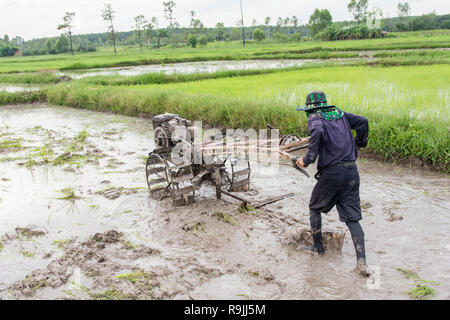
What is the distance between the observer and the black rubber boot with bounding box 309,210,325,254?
125 inches

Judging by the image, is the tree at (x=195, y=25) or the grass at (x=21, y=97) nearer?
the grass at (x=21, y=97)

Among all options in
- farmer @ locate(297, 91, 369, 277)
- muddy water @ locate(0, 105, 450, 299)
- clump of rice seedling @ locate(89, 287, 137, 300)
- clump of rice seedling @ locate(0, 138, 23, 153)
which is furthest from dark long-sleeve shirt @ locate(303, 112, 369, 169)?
clump of rice seedling @ locate(0, 138, 23, 153)

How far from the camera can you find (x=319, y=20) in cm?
5362

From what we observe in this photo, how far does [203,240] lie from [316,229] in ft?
3.62

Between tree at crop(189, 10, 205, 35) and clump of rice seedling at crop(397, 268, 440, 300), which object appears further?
tree at crop(189, 10, 205, 35)

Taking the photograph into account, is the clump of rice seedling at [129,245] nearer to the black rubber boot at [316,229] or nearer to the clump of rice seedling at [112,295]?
the clump of rice seedling at [112,295]

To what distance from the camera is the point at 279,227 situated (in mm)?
3828

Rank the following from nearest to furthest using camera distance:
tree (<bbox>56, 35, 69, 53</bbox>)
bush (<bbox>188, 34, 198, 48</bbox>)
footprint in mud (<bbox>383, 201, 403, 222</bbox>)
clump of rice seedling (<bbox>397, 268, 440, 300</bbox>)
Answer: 1. clump of rice seedling (<bbox>397, 268, 440, 300</bbox>)
2. footprint in mud (<bbox>383, 201, 403, 222</bbox>)
3. bush (<bbox>188, 34, 198, 48</bbox>)
4. tree (<bbox>56, 35, 69, 53</bbox>)

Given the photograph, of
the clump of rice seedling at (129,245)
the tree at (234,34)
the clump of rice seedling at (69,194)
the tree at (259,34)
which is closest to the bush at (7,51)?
the tree at (259,34)

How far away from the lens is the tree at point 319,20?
5159 cm

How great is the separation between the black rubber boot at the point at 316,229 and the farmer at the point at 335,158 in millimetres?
169

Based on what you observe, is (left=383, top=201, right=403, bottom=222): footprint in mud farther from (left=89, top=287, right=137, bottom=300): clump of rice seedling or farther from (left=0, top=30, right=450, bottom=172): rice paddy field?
(left=89, top=287, right=137, bottom=300): clump of rice seedling

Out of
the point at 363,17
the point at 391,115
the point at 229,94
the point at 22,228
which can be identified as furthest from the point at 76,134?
the point at 363,17

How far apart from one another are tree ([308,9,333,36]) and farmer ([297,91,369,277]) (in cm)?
5264
